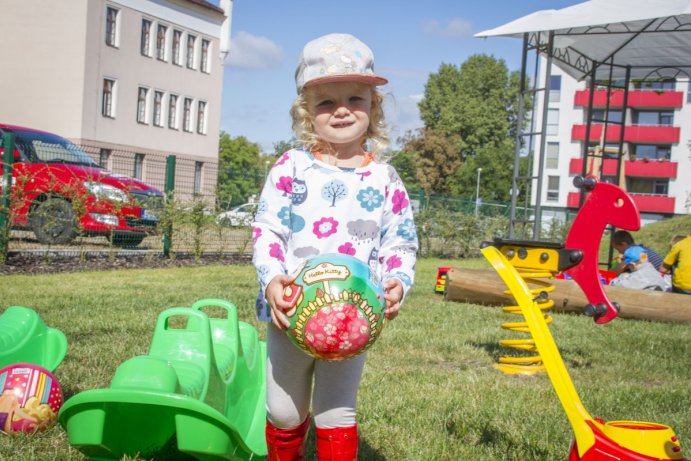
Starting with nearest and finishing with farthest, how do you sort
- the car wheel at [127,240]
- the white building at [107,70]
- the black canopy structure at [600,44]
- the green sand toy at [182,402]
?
the green sand toy at [182,402], the black canopy structure at [600,44], the car wheel at [127,240], the white building at [107,70]

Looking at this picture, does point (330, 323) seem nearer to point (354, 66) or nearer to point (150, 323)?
point (354, 66)

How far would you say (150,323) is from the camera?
6059mm

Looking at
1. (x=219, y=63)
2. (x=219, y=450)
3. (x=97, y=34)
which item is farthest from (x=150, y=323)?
(x=219, y=63)

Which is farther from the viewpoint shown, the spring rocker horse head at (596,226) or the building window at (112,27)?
the building window at (112,27)

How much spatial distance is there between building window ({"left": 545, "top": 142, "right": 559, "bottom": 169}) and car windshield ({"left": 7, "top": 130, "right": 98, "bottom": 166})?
48688 millimetres

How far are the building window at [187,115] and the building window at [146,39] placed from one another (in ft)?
11.8

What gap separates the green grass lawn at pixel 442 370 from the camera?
359cm

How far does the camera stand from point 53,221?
1044 cm

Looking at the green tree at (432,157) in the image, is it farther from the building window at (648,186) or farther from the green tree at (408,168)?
the building window at (648,186)

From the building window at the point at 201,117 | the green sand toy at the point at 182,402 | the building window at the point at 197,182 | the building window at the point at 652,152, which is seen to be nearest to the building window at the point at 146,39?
the building window at the point at 201,117

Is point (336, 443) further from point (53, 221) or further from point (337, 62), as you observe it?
point (53, 221)

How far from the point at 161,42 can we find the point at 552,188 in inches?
1266

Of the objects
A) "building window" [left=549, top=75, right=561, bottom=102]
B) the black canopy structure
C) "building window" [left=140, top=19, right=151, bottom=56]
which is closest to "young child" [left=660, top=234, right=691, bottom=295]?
the black canopy structure

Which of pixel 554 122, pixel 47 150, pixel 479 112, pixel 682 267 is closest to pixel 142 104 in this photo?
pixel 47 150
